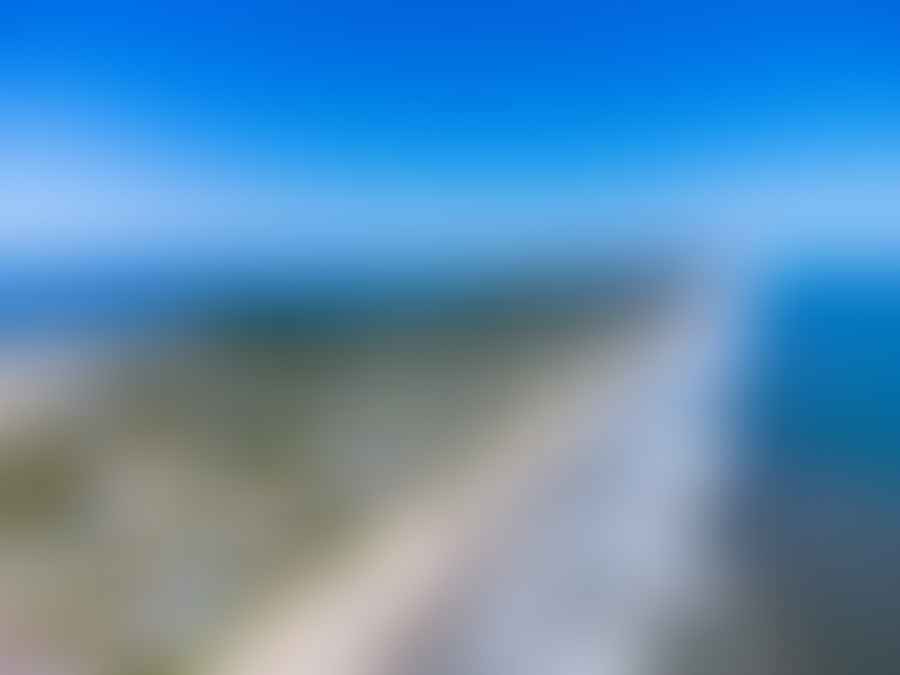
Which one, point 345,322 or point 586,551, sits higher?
point 345,322

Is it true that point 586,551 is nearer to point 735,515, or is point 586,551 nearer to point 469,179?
point 735,515

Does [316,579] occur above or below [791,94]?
below

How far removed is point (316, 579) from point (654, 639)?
33cm

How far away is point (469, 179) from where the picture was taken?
2.71 feet

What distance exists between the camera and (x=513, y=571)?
0.82 metres

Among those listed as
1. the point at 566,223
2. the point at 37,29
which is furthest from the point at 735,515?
the point at 37,29

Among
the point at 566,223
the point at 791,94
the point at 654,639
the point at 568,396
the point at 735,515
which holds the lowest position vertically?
the point at 654,639

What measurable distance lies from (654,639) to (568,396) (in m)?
0.25

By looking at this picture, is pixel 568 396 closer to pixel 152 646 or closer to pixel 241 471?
pixel 241 471

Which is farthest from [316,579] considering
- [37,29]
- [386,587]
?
[37,29]

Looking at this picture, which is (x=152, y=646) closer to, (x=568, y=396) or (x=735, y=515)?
(x=568, y=396)

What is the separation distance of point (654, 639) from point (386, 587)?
0.26m

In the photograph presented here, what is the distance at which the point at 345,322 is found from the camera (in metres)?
0.84

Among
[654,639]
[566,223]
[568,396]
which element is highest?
[566,223]
